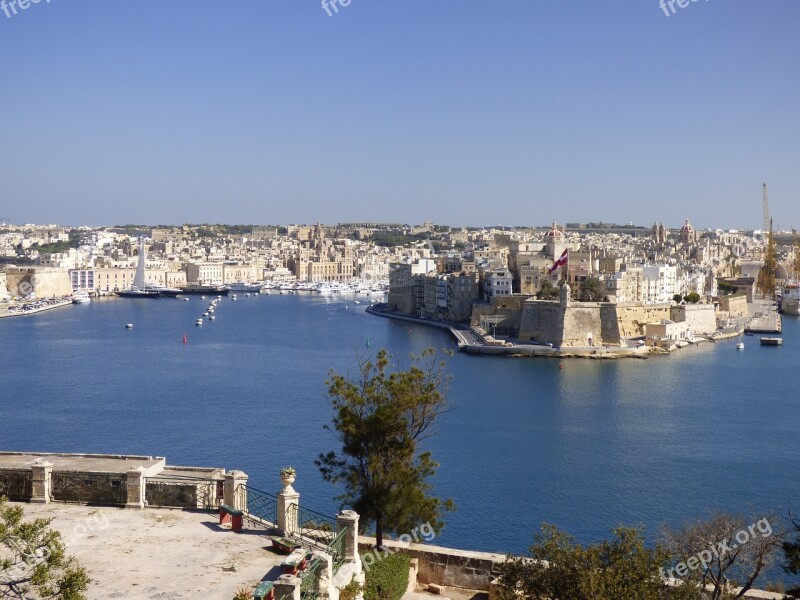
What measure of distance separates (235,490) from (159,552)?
24.0 inches

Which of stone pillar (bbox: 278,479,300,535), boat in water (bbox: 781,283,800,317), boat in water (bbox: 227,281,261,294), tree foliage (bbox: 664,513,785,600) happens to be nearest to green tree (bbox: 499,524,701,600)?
tree foliage (bbox: 664,513,785,600)

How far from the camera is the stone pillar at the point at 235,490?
4316 millimetres

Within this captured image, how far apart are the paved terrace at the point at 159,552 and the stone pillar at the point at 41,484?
0.05 m

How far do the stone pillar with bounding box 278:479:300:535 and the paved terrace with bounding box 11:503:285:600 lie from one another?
0.10 metres

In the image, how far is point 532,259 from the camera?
90.5 feet

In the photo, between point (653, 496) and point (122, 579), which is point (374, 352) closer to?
point (653, 496)

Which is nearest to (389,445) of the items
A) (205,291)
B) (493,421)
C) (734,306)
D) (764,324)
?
(493,421)

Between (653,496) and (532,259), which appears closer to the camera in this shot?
(653,496)

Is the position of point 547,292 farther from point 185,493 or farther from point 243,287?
point 243,287

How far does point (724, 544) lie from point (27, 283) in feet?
130

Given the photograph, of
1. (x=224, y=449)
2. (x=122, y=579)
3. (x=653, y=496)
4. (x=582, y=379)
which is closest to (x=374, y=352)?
(x=582, y=379)

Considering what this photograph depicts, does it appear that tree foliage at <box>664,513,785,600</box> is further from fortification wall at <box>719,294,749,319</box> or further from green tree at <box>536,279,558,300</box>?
fortification wall at <box>719,294,749,319</box>

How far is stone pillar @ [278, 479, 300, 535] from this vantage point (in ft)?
13.4

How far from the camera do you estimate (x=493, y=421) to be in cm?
1351
